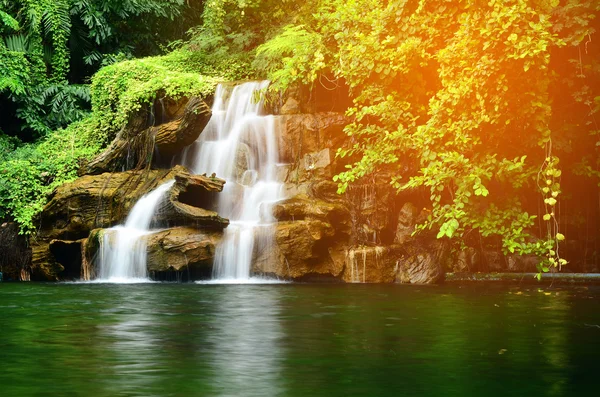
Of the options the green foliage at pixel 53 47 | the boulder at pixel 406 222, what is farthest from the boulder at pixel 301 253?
the green foliage at pixel 53 47

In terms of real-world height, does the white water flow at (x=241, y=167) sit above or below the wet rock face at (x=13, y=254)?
above

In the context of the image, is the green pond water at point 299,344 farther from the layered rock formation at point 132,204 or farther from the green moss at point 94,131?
the green moss at point 94,131

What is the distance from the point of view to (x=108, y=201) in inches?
757

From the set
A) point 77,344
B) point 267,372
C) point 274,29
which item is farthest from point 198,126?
point 267,372

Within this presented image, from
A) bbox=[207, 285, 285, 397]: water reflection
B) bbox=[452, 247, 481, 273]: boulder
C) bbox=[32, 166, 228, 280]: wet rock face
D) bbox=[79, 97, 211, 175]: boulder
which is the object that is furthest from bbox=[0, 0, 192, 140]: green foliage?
bbox=[207, 285, 285, 397]: water reflection

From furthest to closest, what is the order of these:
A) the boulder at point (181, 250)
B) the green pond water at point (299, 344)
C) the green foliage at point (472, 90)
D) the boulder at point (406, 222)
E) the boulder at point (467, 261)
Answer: the boulder at point (467, 261)
the boulder at point (406, 222)
the boulder at point (181, 250)
the green foliage at point (472, 90)
the green pond water at point (299, 344)

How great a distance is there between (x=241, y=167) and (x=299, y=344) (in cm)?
1267

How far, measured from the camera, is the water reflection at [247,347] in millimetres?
6086

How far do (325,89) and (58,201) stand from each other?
6.79 meters

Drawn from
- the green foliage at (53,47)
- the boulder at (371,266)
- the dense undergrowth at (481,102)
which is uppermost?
the green foliage at (53,47)

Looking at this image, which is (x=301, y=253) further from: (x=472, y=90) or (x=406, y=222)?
(x=472, y=90)

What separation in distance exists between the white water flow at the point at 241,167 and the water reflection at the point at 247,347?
4100 mm

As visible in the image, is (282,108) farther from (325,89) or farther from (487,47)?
(487,47)

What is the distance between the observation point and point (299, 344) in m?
8.05
